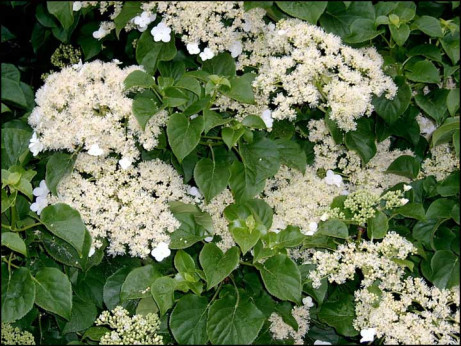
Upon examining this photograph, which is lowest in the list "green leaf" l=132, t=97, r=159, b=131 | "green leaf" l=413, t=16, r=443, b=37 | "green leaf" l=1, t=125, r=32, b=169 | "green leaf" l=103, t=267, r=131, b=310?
"green leaf" l=103, t=267, r=131, b=310

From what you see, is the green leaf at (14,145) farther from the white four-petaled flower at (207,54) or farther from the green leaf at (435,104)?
the green leaf at (435,104)

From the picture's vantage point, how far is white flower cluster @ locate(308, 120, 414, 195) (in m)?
2.22

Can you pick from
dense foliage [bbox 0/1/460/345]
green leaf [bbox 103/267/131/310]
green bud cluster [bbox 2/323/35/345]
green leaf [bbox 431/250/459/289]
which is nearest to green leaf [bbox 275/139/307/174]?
dense foliage [bbox 0/1/460/345]

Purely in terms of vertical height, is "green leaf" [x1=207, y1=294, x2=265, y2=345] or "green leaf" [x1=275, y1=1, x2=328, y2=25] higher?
"green leaf" [x1=275, y1=1, x2=328, y2=25]

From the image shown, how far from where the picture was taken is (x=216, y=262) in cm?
193

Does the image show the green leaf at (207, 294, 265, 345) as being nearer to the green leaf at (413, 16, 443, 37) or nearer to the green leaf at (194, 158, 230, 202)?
the green leaf at (194, 158, 230, 202)

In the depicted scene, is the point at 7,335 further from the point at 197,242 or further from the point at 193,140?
the point at 193,140

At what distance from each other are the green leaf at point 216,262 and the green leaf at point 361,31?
0.77m

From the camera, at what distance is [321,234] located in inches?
79.4

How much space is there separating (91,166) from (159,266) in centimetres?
36

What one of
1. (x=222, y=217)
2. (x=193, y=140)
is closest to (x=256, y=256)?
(x=222, y=217)

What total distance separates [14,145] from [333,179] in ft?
3.38

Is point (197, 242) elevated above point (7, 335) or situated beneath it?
elevated above

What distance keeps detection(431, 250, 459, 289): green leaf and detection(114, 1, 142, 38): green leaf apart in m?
1.20
